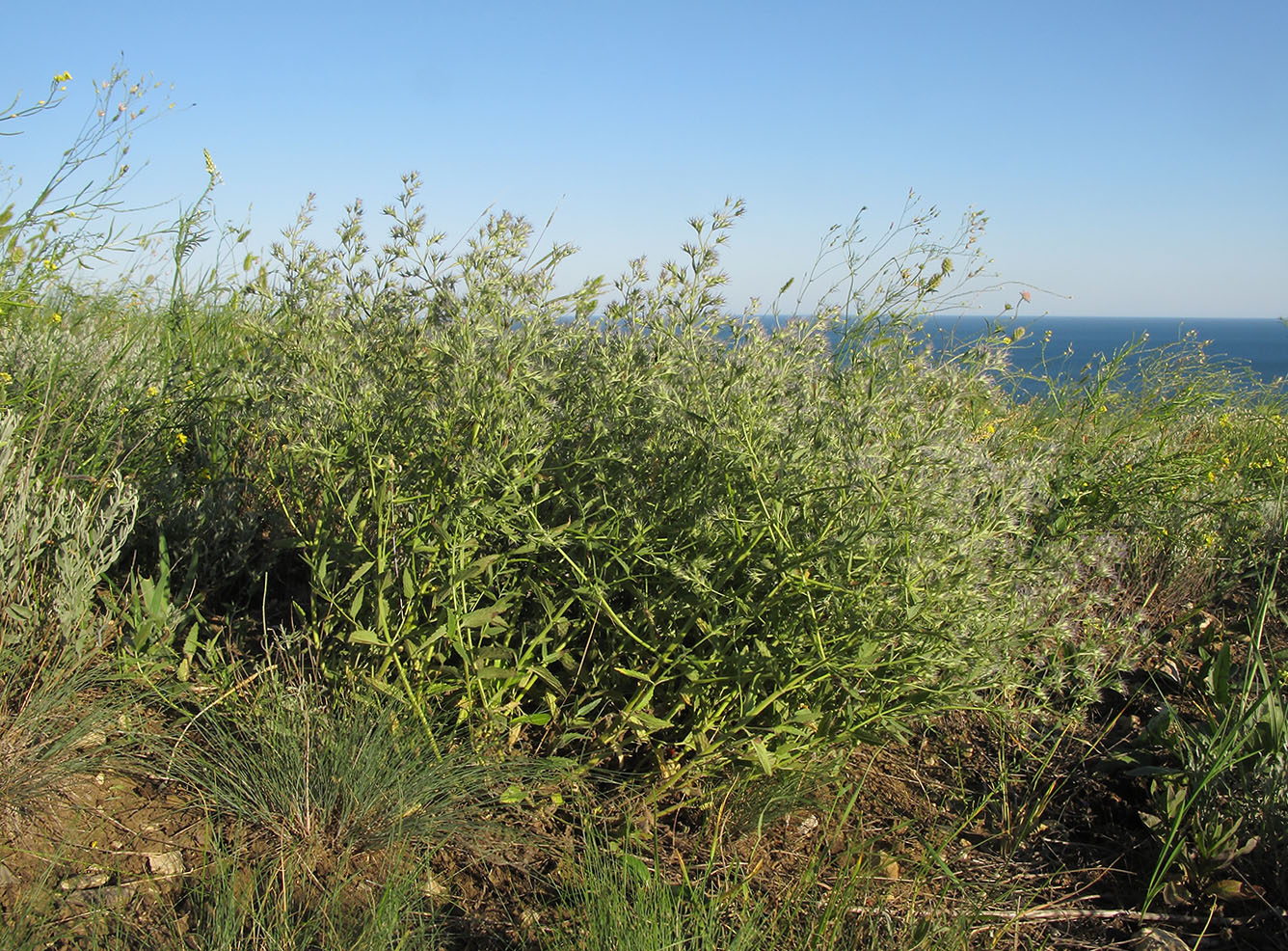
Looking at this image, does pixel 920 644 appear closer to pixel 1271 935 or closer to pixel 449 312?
pixel 1271 935

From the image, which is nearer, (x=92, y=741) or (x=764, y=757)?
(x=764, y=757)

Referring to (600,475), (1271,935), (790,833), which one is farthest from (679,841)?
(1271,935)

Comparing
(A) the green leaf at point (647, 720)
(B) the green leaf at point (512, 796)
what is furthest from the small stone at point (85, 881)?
(A) the green leaf at point (647, 720)

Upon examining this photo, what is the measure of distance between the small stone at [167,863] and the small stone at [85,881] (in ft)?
0.30

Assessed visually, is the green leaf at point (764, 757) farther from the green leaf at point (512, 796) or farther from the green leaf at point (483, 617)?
the green leaf at point (483, 617)

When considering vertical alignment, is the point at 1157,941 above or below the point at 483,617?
below

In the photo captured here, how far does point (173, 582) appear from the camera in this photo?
3064 millimetres

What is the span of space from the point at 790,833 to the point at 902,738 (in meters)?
0.42

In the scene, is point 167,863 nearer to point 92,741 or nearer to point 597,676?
point 92,741

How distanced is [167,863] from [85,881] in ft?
0.55

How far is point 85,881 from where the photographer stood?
2.02m

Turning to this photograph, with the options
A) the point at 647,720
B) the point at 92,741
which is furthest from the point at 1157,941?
the point at 92,741

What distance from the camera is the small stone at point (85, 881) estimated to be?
1989mm

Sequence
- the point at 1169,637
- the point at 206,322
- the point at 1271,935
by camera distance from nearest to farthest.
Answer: the point at 1271,935 < the point at 1169,637 < the point at 206,322
